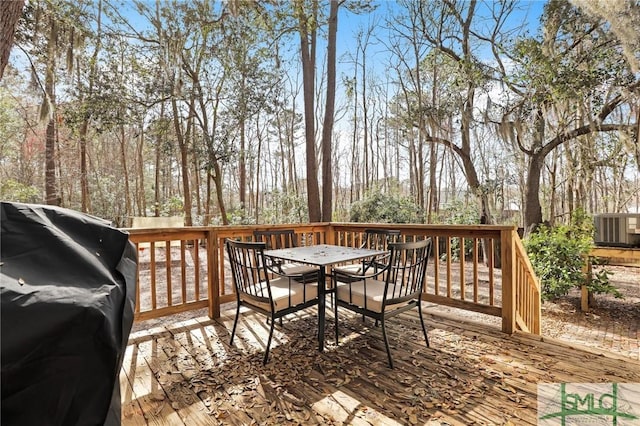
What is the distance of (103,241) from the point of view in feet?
3.69

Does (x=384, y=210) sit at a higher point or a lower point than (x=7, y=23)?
lower

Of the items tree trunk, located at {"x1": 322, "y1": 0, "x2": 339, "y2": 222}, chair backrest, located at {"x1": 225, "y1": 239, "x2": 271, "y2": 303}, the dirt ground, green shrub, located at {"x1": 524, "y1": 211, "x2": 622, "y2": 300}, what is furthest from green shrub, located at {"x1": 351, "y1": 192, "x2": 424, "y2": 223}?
chair backrest, located at {"x1": 225, "y1": 239, "x2": 271, "y2": 303}

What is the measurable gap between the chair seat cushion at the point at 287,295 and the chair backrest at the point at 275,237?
0.82m

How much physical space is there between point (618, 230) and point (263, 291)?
183 inches

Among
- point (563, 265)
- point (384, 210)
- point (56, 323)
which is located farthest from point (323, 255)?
point (384, 210)

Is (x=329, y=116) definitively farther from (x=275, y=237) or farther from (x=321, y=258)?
(x=321, y=258)

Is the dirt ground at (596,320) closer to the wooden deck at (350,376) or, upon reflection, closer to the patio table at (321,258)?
the wooden deck at (350,376)

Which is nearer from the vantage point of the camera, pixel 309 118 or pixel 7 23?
pixel 7 23

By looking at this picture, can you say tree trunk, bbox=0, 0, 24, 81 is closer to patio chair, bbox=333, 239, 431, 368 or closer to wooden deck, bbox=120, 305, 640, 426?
wooden deck, bbox=120, 305, 640, 426

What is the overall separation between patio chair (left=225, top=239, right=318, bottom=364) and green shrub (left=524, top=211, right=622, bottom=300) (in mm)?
4212

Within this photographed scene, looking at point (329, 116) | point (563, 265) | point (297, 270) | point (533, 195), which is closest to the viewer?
point (297, 270)

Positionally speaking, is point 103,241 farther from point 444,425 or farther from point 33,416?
point 444,425

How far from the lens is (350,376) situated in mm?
2205

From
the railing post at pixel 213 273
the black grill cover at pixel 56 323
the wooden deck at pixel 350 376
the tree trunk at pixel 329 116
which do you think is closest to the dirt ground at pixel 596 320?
the wooden deck at pixel 350 376
